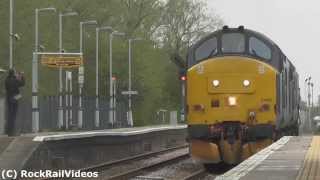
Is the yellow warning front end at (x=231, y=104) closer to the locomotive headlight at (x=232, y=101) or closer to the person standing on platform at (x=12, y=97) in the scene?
the locomotive headlight at (x=232, y=101)

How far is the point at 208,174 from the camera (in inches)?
918

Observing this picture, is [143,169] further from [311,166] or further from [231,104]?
[311,166]

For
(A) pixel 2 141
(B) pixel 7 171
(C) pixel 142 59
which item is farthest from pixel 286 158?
(C) pixel 142 59

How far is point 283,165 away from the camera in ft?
49.4

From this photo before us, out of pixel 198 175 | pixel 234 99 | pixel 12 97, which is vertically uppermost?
pixel 12 97

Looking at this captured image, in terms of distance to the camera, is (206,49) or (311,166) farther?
(206,49)

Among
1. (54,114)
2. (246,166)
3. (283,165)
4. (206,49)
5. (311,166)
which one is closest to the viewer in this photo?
(311,166)

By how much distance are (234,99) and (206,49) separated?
1832 mm

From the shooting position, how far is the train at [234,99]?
70.6 feet

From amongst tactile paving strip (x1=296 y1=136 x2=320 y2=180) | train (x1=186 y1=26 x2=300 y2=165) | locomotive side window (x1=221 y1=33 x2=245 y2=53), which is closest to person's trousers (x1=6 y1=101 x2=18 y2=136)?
train (x1=186 y1=26 x2=300 y2=165)

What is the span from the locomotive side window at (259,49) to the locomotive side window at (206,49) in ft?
3.12

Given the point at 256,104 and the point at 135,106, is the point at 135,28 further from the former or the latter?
the point at 256,104

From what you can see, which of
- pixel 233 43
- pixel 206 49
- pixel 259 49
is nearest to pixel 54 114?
pixel 206 49

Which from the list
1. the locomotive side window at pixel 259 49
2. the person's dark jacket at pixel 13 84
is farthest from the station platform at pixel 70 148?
the locomotive side window at pixel 259 49
